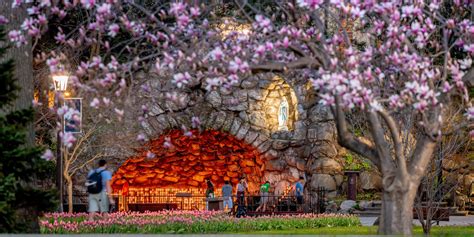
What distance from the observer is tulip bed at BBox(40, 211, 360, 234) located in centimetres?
2194

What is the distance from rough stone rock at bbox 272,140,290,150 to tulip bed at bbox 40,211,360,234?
41.2ft

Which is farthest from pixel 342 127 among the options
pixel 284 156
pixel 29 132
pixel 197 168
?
pixel 197 168

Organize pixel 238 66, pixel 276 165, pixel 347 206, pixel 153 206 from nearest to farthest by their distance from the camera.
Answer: pixel 238 66, pixel 347 206, pixel 153 206, pixel 276 165

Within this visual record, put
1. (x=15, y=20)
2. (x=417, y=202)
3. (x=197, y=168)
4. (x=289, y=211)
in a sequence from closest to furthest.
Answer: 1. (x=15, y=20)
2. (x=417, y=202)
3. (x=289, y=211)
4. (x=197, y=168)

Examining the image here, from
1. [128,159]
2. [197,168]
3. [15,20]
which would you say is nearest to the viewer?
[15,20]

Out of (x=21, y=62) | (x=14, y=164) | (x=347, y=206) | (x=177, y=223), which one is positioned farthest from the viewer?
(x=347, y=206)

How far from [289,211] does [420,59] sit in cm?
1725

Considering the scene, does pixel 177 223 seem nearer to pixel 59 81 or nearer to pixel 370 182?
pixel 59 81

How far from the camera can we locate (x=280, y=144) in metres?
41.2

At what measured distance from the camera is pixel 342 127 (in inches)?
624

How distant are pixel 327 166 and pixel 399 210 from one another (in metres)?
23.6

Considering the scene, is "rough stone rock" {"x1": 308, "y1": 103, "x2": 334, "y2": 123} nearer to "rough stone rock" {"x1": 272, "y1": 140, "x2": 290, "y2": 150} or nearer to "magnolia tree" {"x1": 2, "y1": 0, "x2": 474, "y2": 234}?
"rough stone rock" {"x1": 272, "y1": 140, "x2": 290, "y2": 150}

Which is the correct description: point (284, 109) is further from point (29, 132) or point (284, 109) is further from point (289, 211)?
point (29, 132)

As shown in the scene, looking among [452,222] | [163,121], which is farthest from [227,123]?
[452,222]
